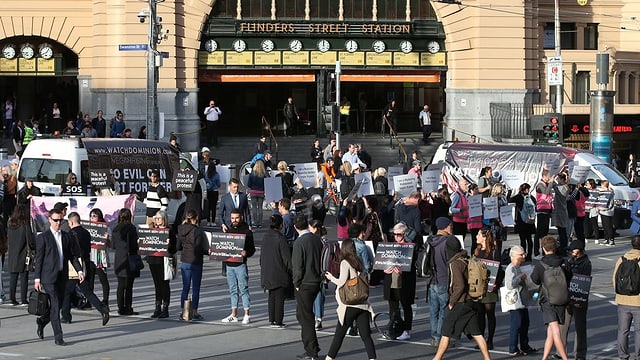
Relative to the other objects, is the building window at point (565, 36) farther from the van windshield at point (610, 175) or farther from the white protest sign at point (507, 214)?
the white protest sign at point (507, 214)

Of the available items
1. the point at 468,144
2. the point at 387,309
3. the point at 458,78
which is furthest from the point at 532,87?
the point at 387,309

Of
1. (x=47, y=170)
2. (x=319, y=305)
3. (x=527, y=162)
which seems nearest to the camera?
(x=319, y=305)

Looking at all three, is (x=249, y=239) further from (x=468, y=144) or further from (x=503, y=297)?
(x=468, y=144)

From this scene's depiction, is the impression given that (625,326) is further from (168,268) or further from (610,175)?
(610,175)

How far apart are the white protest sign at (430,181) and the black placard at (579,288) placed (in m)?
12.5

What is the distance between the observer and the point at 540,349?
18000mm

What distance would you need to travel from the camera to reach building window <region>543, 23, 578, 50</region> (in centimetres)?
5251

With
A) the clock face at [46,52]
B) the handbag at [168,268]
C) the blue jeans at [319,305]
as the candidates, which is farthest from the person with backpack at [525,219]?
the clock face at [46,52]

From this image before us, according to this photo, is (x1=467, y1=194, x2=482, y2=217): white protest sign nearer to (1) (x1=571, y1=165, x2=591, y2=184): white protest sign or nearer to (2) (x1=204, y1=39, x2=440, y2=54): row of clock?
(1) (x1=571, y1=165, x2=591, y2=184): white protest sign

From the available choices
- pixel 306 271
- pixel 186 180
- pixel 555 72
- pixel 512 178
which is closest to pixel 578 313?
pixel 306 271

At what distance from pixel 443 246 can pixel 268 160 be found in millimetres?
16390

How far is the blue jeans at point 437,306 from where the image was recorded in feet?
57.4

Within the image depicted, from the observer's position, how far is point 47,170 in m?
28.4

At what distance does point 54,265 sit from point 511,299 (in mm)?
5848
